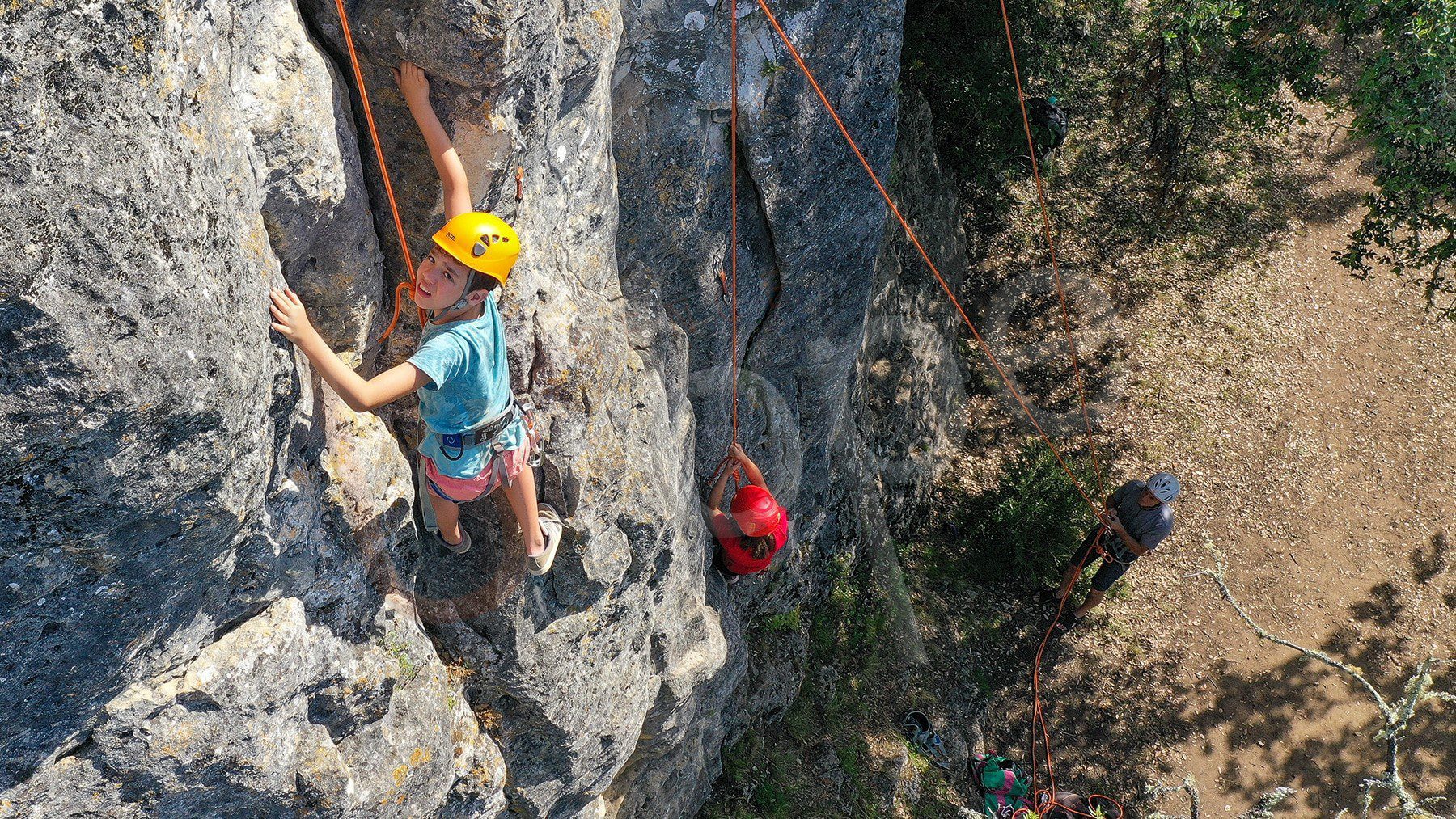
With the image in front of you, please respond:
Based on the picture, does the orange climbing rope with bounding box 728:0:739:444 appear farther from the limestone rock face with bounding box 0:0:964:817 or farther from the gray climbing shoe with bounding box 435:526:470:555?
the gray climbing shoe with bounding box 435:526:470:555

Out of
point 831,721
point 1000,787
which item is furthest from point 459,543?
point 1000,787

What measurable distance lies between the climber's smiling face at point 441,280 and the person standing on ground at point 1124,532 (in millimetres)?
8295

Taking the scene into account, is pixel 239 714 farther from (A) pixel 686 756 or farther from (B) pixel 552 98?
(A) pixel 686 756

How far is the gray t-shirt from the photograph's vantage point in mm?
10484

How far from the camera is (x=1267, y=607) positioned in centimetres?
1223

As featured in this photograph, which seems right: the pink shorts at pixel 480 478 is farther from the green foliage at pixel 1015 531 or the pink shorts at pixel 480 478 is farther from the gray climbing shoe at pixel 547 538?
the green foliage at pixel 1015 531

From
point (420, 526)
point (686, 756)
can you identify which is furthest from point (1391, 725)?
point (420, 526)

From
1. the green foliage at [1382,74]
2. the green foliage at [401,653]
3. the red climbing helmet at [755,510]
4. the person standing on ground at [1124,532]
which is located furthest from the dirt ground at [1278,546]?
the green foliage at [401,653]

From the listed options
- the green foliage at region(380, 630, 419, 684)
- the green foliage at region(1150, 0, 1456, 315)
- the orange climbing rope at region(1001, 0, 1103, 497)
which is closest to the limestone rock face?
the green foliage at region(380, 630, 419, 684)

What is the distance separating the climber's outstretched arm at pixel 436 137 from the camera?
4328 mm

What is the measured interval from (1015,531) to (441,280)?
9.43 metres

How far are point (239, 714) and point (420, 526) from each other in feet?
4.45

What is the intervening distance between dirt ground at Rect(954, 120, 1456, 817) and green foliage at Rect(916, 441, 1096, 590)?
0.73m

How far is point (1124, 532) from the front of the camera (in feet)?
34.8
